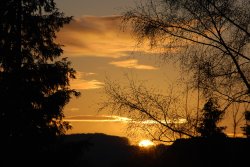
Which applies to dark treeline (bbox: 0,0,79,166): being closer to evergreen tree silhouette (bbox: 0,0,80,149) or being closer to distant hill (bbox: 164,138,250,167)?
evergreen tree silhouette (bbox: 0,0,80,149)

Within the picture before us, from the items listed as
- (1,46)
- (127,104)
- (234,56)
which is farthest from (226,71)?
(1,46)

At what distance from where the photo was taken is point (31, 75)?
20.8 m

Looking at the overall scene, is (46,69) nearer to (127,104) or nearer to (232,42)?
(127,104)

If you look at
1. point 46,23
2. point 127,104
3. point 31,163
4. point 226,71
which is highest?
point 46,23

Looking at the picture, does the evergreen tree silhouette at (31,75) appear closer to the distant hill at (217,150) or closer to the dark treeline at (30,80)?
the dark treeline at (30,80)

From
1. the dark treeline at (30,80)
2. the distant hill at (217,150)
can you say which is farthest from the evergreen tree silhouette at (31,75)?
the distant hill at (217,150)

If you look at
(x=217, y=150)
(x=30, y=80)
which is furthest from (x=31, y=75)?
(x=217, y=150)

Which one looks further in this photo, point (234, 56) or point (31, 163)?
point (31, 163)

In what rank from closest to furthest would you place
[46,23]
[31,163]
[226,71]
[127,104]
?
[226,71] → [127,104] → [31,163] → [46,23]

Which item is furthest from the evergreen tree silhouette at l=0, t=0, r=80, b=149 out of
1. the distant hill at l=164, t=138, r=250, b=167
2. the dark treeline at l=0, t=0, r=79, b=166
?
the distant hill at l=164, t=138, r=250, b=167

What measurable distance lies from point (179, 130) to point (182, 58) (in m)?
1.89

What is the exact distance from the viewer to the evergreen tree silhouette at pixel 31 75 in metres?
20.2

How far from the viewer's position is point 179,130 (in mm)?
12547

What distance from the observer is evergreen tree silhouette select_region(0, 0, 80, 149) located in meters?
20.2
